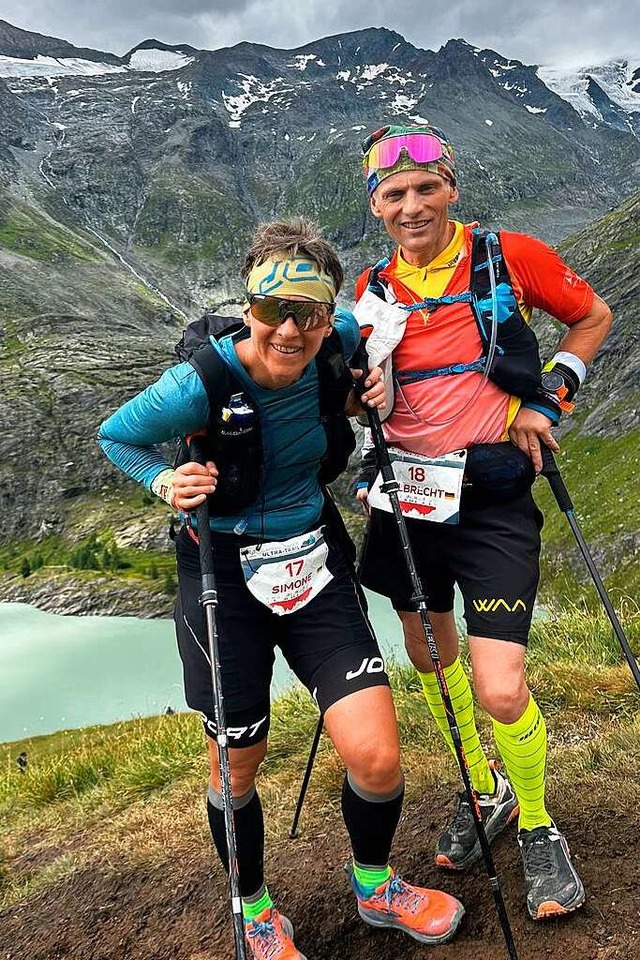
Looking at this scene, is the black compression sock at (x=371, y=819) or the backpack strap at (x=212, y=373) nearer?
the backpack strap at (x=212, y=373)

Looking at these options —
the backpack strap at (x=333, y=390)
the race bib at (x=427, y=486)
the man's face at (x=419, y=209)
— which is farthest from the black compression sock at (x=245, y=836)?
the man's face at (x=419, y=209)

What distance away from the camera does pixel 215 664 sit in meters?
4.09

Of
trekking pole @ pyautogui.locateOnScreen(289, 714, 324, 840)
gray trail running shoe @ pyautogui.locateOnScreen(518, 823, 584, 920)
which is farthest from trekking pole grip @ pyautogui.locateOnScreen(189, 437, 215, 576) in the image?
gray trail running shoe @ pyautogui.locateOnScreen(518, 823, 584, 920)

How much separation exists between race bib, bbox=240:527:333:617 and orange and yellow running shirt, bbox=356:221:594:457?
1188mm

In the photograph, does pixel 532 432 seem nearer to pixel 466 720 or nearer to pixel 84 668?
pixel 466 720

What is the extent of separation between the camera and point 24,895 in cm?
648

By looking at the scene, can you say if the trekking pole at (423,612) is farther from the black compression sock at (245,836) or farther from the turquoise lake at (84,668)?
the turquoise lake at (84,668)

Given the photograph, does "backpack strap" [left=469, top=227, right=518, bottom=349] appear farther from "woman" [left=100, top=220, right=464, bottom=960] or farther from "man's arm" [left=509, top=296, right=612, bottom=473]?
"woman" [left=100, top=220, right=464, bottom=960]

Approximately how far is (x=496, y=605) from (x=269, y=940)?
269 cm

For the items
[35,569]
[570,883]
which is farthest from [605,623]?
[35,569]

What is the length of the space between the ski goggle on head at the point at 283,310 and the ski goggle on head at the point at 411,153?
125 centimetres

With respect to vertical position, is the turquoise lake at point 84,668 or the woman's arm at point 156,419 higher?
the woman's arm at point 156,419

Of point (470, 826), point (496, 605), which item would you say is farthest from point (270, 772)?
point (496, 605)

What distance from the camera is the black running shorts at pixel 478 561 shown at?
14.9ft
